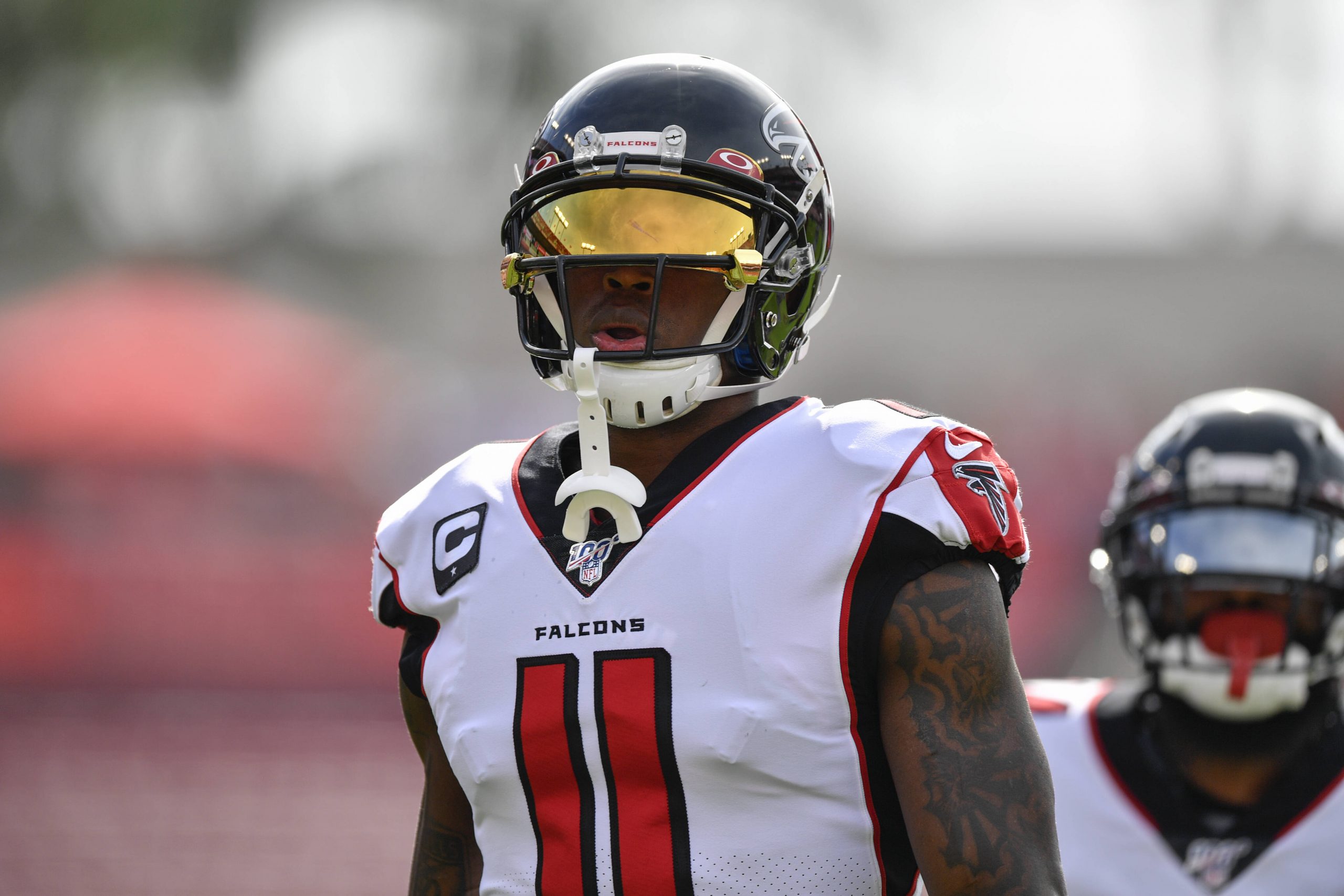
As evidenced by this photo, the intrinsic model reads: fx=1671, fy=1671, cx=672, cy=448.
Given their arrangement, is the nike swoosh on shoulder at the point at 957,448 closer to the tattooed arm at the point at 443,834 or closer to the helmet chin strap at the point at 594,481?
the helmet chin strap at the point at 594,481

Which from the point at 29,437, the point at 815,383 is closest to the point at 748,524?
the point at 29,437

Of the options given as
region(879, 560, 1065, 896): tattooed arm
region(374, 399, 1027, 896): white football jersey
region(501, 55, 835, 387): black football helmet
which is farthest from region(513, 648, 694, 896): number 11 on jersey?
region(501, 55, 835, 387): black football helmet

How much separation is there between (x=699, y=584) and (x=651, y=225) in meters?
0.50

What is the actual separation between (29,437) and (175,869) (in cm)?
543

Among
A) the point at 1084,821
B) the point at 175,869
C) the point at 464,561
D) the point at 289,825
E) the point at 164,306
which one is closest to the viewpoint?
the point at 464,561

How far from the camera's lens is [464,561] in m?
2.29

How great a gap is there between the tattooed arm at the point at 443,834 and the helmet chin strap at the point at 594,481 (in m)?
0.43

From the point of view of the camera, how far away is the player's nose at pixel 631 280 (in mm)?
2266

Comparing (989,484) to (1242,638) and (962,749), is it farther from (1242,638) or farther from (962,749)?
(1242,638)

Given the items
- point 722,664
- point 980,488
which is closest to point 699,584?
point 722,664

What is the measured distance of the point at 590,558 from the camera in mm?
2195

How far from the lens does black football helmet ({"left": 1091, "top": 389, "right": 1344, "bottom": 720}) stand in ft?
11.8

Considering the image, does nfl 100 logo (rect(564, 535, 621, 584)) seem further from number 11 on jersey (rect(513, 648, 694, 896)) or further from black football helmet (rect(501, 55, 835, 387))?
black football helmet (rect(501, 55, 835, 387))

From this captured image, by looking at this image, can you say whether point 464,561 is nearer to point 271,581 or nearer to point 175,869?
point 175,869
